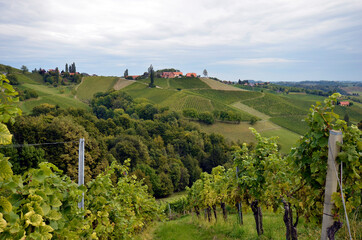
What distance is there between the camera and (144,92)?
102 meters

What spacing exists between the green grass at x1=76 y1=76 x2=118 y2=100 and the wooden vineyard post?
95.9 metres

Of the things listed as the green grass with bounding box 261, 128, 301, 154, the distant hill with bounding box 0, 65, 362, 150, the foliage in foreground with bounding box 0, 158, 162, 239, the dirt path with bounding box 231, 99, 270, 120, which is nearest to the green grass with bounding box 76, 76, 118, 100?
the distant hill with bounding box 0, 65, 362, 150

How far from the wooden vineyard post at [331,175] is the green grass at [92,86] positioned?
95.9 m

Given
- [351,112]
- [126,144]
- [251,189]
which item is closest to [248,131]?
[126,144]

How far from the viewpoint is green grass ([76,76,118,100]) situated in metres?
96.1

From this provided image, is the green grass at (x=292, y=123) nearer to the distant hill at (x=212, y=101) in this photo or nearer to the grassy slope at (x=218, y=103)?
the distant hill at (x=212, y=101)

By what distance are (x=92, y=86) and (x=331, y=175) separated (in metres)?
113

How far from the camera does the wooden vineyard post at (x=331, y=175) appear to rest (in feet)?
9.30

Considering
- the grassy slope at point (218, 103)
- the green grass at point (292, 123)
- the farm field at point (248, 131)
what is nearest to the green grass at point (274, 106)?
the green grass at point (292, 123)

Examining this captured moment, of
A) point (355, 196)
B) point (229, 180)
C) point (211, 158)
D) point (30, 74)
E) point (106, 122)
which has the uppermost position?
point (30, 74)

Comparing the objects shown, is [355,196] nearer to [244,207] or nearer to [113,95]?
[244,207]

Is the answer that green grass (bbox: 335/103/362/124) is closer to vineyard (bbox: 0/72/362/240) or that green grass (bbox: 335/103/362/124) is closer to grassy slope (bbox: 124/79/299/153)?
grassy slope (bbox: 124/79/299/153)

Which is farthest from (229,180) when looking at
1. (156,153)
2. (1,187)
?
(156,153)

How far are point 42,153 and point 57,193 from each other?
2338 centimetres
